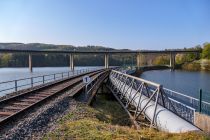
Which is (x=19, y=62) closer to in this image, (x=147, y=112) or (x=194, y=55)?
(x=194, y=55)

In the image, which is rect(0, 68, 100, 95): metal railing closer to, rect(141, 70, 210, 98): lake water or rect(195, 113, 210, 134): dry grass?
rect(195, 113, 210, 134): dry grass

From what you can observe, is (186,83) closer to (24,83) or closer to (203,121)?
(24,83)

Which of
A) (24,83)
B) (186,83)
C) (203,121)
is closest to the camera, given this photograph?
(203,121)

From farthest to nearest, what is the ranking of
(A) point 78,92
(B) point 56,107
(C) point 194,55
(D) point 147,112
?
1. (C) point 194,55
2. (A) point 78,92
3. (B) point 56,107
4. (D) point 147,112

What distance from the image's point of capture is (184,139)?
26.7 feet

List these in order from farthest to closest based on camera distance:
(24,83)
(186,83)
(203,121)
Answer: (186,83)
(24,83)
(203,121)

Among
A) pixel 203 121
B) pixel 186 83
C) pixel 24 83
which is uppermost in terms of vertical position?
pixel 203 121

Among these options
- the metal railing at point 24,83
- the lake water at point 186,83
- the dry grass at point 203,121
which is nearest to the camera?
the dry grass at point 203,121

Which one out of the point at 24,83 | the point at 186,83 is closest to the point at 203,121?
the point at 24,83

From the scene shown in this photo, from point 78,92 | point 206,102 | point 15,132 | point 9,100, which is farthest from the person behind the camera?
point 78,92

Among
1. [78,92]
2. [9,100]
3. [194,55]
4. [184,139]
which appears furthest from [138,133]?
[194,55]

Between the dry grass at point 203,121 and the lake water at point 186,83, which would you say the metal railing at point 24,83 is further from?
the lake water at point 186,83

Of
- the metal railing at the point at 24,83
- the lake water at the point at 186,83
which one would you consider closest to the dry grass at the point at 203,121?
the lake water at the point at 186,83

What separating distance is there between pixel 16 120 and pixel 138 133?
5.88 m
